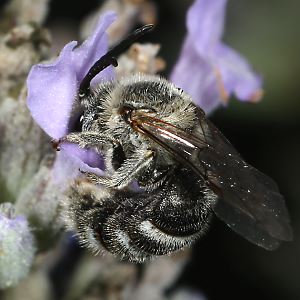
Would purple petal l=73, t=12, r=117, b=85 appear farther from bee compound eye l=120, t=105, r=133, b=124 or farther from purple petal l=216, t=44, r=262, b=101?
purple petal l=216, t=44, r=262, b=101

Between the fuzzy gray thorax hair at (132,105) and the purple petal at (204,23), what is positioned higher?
the fuzzy gray thorax hair at (132,105)

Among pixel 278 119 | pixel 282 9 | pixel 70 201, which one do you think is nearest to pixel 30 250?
pixel 70 201

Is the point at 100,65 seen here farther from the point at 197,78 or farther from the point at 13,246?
the point at 197,78

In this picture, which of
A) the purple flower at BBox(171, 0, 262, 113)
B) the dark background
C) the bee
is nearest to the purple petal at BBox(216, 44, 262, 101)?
the purple flower at BBox(171, 0, 262, 113)

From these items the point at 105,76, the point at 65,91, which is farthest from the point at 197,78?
the point at 65,91

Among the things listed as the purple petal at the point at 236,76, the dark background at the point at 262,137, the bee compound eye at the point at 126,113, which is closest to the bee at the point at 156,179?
the bee compound eye at the point at 126,113

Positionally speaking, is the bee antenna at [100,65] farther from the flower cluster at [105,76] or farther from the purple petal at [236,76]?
the purple petal at [236,76]
